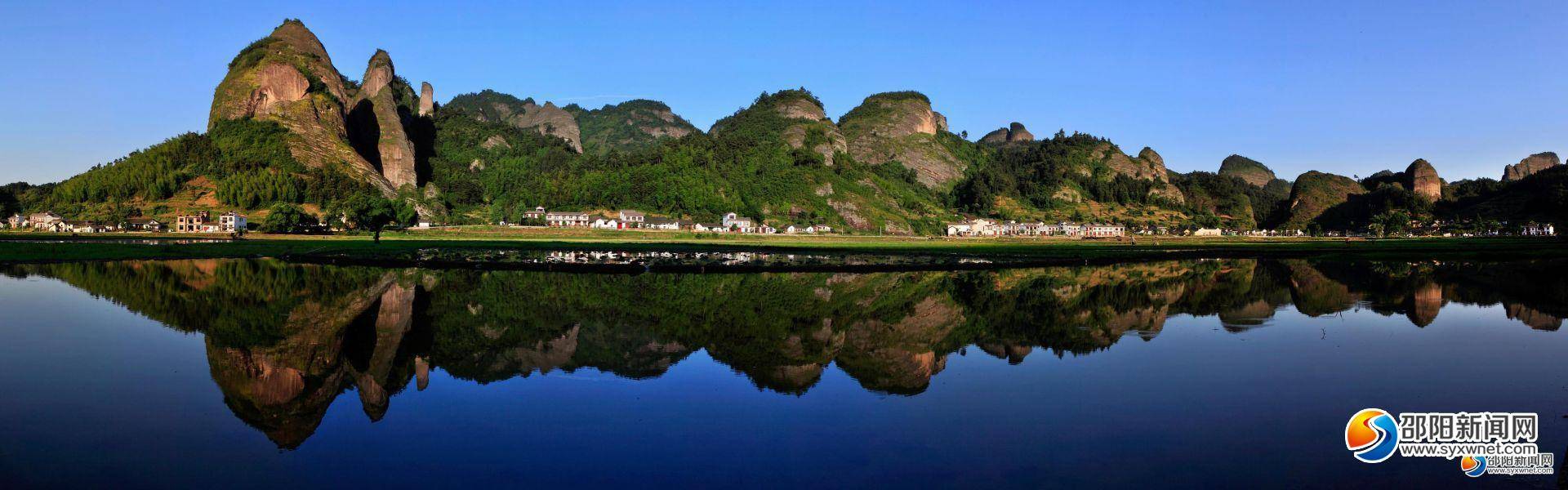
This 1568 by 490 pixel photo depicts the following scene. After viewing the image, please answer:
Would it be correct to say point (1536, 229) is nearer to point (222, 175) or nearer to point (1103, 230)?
point (1103, 230)

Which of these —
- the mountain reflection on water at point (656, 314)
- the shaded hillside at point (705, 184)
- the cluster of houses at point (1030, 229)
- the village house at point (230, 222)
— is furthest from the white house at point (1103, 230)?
the village house at point (230, 222)

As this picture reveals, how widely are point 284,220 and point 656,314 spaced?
8154 centimetres

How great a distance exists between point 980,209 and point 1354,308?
164 m

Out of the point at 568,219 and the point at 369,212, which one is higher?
the point at 568,219

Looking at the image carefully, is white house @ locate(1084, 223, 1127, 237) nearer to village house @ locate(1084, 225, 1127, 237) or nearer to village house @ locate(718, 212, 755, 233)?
village house @ locate(1084, 225, 1127, 237)

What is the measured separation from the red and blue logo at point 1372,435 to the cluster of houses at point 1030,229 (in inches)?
5458

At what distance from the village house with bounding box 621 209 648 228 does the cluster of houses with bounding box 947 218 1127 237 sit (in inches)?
2374

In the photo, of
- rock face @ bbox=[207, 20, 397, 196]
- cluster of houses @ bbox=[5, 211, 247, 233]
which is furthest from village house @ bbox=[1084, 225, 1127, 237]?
cluster of houses @ bbox=[5, 211, 247, 233]

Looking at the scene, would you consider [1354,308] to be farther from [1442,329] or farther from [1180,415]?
[1180,415]

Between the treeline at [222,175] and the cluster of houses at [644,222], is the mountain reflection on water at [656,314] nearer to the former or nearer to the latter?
the cluster of houses at [644,222]

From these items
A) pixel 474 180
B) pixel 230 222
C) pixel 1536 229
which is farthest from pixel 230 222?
pixel 1536 229

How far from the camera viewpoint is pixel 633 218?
129 metres

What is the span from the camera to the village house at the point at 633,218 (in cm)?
12581

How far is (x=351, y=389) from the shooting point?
13.3 meters
